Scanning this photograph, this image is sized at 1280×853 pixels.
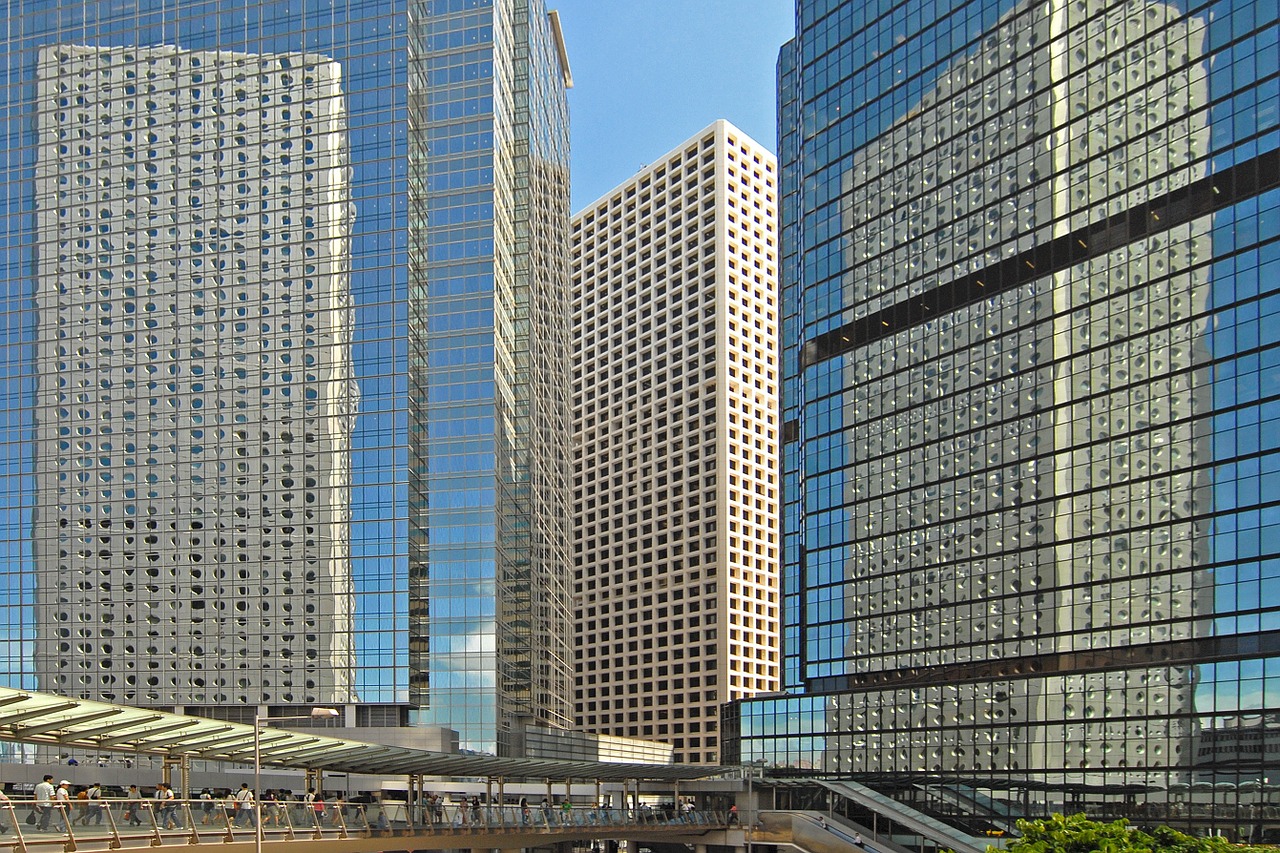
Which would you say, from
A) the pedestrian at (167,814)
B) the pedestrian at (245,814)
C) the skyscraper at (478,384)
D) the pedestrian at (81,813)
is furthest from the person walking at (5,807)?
the skyscraper at (478,384)

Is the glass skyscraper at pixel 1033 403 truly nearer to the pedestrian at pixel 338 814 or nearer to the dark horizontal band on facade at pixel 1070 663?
the dark horizontal band on facade at pixel 1070 663

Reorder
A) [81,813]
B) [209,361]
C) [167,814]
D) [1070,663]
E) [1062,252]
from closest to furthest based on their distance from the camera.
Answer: [81,813], [167,814], [1070,663], [1062,252], [209,361]

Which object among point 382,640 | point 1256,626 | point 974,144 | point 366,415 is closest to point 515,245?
point 366,415

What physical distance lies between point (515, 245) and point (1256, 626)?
79.8m

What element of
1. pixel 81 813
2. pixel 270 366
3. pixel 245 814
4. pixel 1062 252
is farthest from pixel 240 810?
pixel 270 366

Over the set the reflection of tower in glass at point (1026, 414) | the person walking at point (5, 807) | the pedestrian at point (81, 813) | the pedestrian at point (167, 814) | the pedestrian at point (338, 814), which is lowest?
the pedestrian at point (338, 814)

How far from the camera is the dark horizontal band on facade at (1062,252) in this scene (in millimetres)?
76250

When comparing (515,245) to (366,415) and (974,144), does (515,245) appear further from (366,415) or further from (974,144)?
(974,144)

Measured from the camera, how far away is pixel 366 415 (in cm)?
11600

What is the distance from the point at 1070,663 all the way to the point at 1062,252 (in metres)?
26.3

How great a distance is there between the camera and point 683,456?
553 ft

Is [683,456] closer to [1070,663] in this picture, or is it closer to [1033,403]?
[1033,403]

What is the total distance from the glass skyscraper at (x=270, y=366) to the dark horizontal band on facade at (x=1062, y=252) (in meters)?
32.3

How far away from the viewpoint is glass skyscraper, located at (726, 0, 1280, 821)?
2960 inches
